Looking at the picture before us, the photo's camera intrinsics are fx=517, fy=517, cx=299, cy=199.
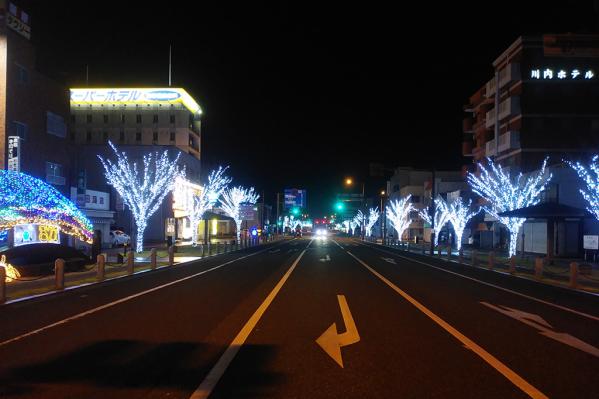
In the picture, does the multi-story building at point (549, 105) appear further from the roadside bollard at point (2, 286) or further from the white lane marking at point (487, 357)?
the roadside bollard at point (2, 286)

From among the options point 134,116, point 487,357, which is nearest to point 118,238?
point 134,116

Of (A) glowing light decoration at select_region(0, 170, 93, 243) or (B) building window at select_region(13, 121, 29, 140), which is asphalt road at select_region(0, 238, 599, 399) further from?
(B) building window at select_region(13, 121, 29, 140)

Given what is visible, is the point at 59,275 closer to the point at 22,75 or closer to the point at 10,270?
the point at 10,270

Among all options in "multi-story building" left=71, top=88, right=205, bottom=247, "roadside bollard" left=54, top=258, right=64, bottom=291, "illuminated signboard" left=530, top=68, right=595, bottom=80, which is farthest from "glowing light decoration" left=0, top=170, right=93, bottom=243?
"multi-story building" left=71, top=88, right=205, bottom=247

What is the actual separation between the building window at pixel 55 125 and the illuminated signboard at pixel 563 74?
Answer: 41.7m

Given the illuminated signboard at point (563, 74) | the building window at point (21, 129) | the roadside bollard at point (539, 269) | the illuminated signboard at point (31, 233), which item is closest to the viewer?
the roadside bollard at point (539, 269)

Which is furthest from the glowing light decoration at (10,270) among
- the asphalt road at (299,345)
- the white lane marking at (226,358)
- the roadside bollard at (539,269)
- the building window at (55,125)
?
the roadside bollard at (539,269)

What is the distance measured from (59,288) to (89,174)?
4862 cm

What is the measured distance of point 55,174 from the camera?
3709cm

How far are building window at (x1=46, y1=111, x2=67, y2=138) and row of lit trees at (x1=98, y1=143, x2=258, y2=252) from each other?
14.9 ft

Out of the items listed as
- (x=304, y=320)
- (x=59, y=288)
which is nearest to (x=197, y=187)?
(x=59, y=288)

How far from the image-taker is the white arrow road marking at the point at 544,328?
8.73 m

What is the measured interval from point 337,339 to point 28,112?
32443mm

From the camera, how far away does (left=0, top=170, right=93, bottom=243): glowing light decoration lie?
19.9 metres
